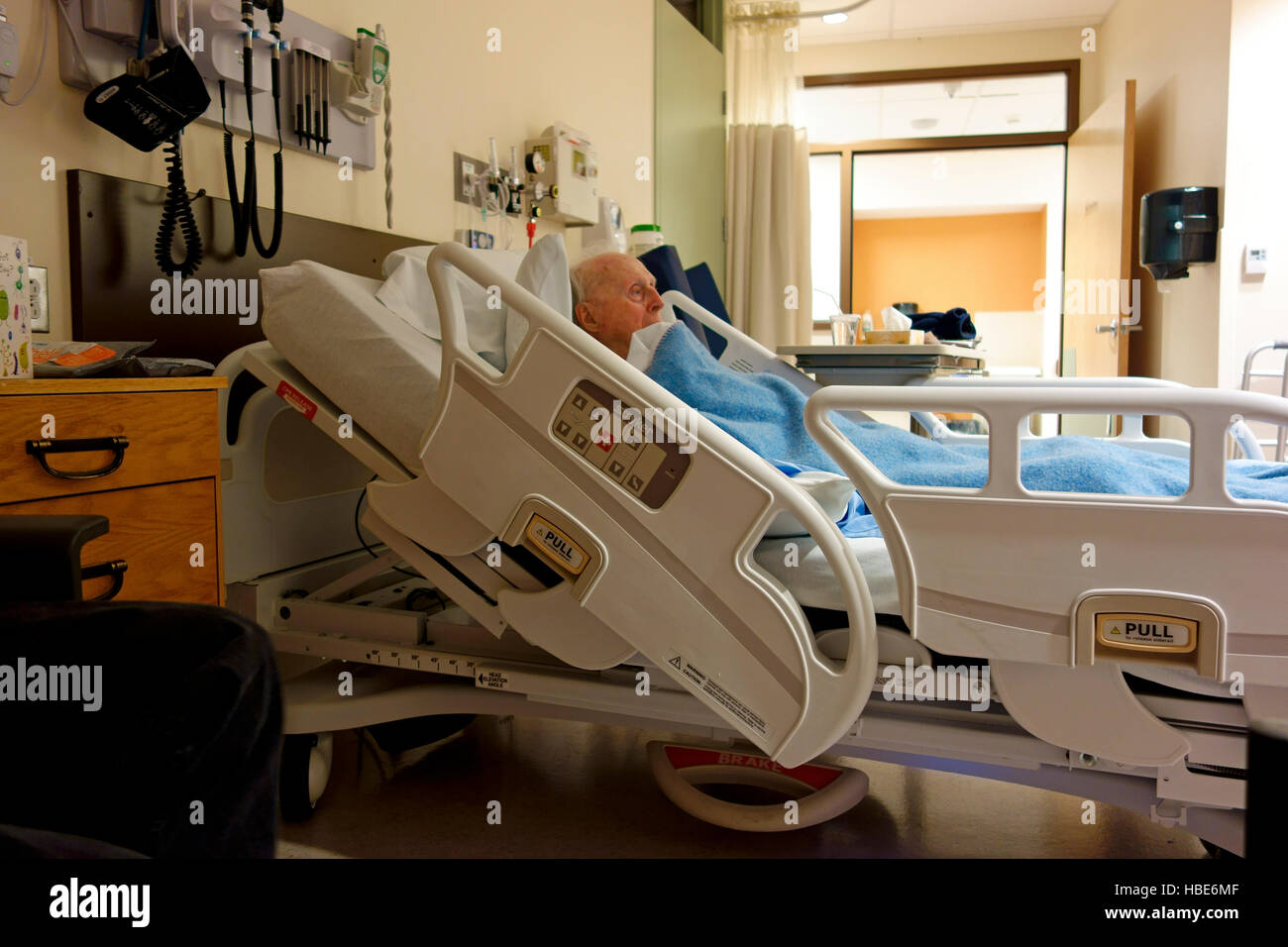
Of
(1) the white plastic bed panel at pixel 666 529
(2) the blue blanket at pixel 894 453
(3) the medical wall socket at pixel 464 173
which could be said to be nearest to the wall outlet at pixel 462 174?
(3) the medical wall socket at pixel 464 173

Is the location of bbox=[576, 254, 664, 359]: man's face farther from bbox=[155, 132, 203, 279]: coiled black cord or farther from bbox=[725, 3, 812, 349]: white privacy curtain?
bbox=[725, 3, 812, 349]: white privacy curtain

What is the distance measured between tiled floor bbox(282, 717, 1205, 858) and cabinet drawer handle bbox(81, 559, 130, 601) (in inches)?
23.7

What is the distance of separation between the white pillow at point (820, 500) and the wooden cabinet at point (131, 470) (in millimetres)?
867

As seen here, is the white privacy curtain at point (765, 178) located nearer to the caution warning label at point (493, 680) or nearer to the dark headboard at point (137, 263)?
the dark headboard at point (137, 263)

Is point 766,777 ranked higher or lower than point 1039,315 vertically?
lower

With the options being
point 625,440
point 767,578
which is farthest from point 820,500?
point 625,440

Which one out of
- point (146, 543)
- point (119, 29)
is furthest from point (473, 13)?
point (146, 543)

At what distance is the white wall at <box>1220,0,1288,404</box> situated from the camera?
147 inches

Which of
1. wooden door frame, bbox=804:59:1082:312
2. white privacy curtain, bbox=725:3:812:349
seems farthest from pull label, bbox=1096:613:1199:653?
wooden door frame, bbox=804:59:1082:312

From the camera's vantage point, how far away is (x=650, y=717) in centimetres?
150
